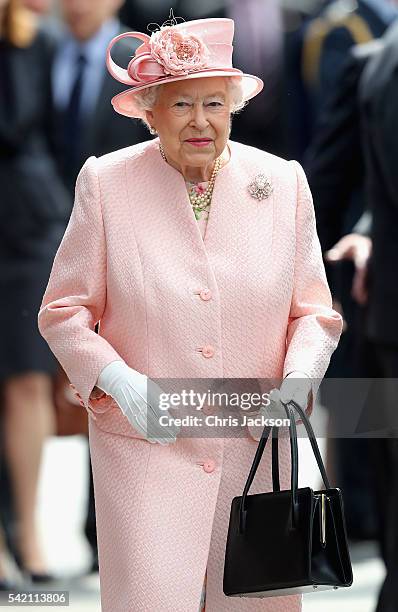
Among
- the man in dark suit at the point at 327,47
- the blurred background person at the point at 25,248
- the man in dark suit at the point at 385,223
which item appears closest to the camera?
the man in dark suit at the point at 385,223

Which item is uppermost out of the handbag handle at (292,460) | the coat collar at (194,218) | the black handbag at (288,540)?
the coat collar at (194,218)

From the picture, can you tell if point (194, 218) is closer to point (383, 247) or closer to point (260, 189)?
point (260, 189)

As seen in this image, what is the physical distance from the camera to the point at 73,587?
24.4ft

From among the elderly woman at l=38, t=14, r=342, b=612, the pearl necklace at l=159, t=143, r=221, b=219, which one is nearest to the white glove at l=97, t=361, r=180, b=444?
the elderly woman at l=38, t=14, r=342, b=612

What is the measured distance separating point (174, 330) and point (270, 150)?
3.54 meters

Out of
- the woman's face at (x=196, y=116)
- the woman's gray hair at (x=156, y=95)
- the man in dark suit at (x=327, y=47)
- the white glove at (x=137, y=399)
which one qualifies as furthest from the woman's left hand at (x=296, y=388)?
the man in dark suit at (x=327, y=47)

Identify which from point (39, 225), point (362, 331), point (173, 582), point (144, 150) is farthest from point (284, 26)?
point (173, 582)

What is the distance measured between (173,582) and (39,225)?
3152 millimetres

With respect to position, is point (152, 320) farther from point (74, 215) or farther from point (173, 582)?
point (173, 582)

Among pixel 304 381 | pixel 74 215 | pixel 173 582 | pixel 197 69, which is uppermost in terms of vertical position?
pixel 197 69

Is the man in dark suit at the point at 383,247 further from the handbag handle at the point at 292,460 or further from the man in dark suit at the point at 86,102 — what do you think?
the handbag handle at the point at 292,460

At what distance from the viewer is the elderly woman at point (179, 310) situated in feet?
15.5

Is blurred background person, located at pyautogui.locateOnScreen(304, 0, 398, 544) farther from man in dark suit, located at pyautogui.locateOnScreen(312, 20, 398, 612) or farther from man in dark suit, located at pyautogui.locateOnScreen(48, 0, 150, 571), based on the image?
man in dark suit, located at pyautogui.locateOnScreen(48, 0, 150, 571)

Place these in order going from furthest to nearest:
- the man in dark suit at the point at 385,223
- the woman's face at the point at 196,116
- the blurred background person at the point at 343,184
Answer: the blurred background person at the point at 343,184 < the man in dark suit at the point at 385,223 < the woman's face at the point at 196,116
